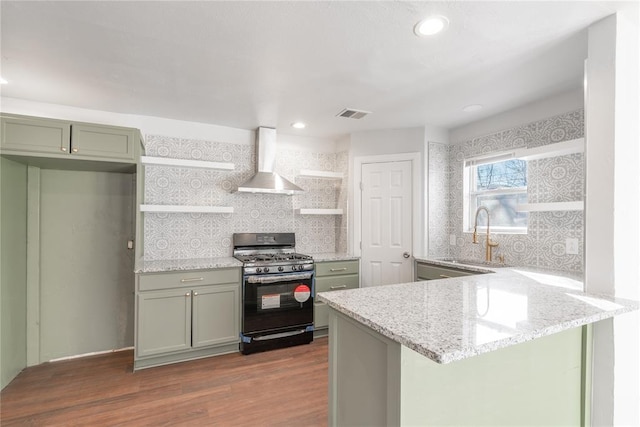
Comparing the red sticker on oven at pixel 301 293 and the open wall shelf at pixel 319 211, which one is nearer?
the red sticker on oven at pixel 301 293

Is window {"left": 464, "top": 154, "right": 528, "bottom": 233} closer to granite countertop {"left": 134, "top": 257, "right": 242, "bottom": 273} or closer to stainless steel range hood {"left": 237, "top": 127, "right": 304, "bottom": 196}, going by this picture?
stainless steel range hood {"left": 237, "top": 127, "right": 304, "bottom": 196}

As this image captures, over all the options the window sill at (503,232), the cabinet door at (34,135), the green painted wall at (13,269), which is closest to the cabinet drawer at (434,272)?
the window sill at (503,232)

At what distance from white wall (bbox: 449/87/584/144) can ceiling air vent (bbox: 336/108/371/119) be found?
1219 millimetres

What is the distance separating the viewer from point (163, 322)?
2.81m

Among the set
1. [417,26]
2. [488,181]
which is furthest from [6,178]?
[488,181]

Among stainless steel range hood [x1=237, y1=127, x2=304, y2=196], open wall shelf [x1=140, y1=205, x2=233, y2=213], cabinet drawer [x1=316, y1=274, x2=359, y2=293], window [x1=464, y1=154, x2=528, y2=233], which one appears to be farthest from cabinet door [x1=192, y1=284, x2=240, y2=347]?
window [x1=464, y1=154, x2=528, y2=233]

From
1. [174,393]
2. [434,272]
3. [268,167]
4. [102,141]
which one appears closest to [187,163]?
[102,141]

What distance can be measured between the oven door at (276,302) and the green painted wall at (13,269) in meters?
1.84

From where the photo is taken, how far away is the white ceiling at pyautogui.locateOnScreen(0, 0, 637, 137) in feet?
5.24

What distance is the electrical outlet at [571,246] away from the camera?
2.50m

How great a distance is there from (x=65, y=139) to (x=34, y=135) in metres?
0.19

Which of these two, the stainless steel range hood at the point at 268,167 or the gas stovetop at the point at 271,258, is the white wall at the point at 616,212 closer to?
the gas stovetop at the point at 271,258

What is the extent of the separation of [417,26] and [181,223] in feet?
9.53

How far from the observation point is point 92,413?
212cm
